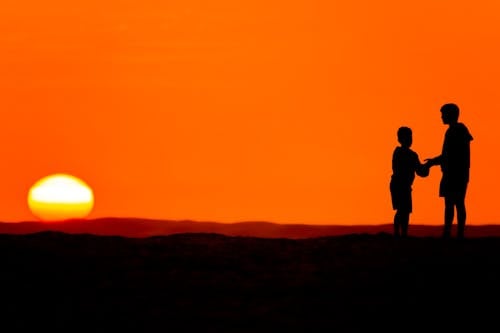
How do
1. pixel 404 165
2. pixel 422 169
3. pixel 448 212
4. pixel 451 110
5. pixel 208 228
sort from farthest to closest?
pixel 208 228 → pixel 422 169 → pixel 404 165 → pixel 448 212 → pixel 451 110

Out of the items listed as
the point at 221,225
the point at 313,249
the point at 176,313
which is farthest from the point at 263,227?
the point at 176,313

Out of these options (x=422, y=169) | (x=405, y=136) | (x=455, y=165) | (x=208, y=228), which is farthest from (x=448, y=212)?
(x=208, y=228)

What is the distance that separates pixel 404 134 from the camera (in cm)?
1861

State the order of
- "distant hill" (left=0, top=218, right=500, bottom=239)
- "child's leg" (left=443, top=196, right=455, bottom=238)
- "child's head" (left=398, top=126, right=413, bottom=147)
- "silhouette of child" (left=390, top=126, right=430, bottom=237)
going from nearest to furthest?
"child's leg" (left=443, top=196, right=455, bottom=238) < "child's head" (left=398, top=126, right=413, bottom=147) < "silhouette of child" (left=390, top=126, right=430, bottom=237) < "distant hill" (left=0, top=218, right=500, bottom=239)

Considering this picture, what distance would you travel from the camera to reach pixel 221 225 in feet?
160

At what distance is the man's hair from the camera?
17859mm

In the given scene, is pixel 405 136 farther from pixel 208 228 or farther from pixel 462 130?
pixel 208 228

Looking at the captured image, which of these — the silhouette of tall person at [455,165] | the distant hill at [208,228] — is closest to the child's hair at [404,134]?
the silhouette of tall person at [455,165]

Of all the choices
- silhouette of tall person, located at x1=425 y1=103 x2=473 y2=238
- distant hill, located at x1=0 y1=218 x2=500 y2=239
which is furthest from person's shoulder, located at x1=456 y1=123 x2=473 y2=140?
distant hill, located at x1=0 y1=218 x2=500 y2=239

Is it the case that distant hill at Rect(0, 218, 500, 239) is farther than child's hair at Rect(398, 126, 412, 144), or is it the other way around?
distant hill at Rect(0, 218, 500, 239)

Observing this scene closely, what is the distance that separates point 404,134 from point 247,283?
479 centimetres

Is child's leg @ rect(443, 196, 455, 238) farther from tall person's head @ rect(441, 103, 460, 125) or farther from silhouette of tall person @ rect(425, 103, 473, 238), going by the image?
tall person's head @ rect(441, 103, 460, 125)

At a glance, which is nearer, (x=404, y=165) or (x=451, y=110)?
(x=451, y=110)

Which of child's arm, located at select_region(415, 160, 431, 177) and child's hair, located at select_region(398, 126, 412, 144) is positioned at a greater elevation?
child's hair, located at select_region(398, 126, 412, 144)
